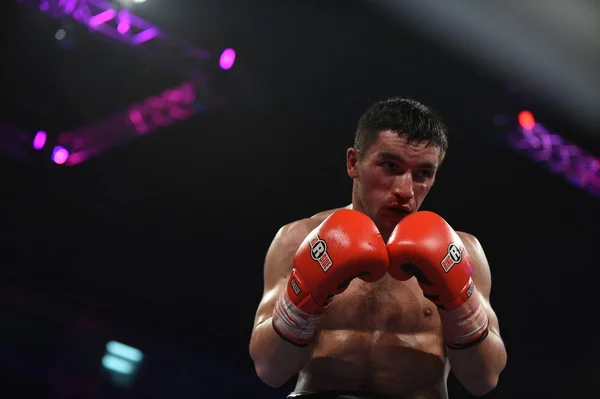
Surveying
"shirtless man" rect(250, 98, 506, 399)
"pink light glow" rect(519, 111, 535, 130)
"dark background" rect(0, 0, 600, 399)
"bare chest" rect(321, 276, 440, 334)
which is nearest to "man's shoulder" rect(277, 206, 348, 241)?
"shirtless man" rect(250, 98, 506, 399)

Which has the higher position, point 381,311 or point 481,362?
point 381,311

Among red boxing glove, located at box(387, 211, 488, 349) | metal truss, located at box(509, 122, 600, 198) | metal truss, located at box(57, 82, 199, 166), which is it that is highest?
metal truss, located at box(57, 82, 199, 166)

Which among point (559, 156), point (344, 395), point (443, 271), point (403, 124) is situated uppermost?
point (559, 156)

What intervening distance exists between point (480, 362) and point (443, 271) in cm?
30

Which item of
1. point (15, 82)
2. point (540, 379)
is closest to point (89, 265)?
point (15, 82)

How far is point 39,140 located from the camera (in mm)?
5230

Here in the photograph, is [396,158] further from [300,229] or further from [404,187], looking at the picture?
[300,229]

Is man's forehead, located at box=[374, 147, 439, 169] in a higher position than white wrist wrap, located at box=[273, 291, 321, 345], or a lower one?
higher

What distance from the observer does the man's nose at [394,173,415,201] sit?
1883mm

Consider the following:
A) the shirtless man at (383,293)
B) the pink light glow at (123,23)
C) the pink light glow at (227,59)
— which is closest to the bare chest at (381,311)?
the shirtless man at (383,293)

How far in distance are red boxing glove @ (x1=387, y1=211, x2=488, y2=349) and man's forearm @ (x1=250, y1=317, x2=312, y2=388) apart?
349 mm

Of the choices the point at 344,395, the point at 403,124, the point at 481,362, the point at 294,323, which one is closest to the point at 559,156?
the point at 403,124

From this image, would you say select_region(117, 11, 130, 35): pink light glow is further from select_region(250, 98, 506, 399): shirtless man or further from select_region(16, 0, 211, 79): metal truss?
select_region(250, 98, 506, 399): shirtless man

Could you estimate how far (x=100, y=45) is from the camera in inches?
190
